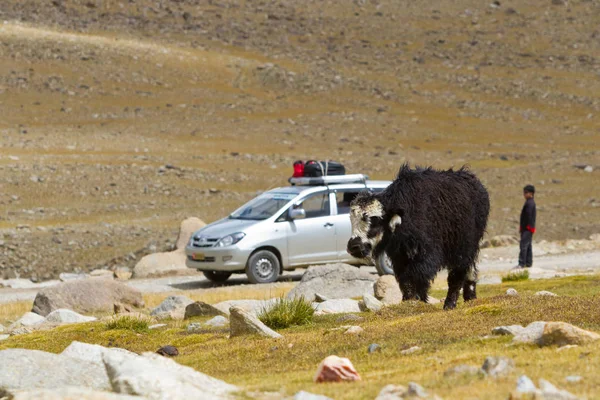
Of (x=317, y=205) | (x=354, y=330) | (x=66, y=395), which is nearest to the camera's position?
(x=66, y=395)

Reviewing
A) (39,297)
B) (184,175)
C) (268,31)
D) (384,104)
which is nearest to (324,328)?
(39,297)

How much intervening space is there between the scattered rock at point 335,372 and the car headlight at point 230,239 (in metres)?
16.1

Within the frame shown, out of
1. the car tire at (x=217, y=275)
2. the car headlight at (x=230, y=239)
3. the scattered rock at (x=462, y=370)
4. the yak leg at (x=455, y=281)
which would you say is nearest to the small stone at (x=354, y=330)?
the yak leg at (x=455, y=281)

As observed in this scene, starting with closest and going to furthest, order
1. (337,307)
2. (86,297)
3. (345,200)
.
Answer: (337,307) → (86,297) → (345,200)

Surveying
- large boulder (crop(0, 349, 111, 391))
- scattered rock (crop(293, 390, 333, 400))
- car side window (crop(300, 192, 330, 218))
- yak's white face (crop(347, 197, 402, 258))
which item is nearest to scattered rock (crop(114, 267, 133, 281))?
car side window (crop(300, 192, 330, 218))

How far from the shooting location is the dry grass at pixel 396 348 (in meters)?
8.20

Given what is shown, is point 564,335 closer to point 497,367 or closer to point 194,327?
point 497,367

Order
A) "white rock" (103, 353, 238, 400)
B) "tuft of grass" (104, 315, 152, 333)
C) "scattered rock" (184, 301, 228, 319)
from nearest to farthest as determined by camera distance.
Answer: "white rock" (103, 353, 238, 400), "tuft of grass" (104, 315, 152, 333), "scattered rock" (184, 301, 228, 319)

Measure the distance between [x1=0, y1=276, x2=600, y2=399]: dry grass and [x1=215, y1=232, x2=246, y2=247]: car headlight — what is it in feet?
29.9

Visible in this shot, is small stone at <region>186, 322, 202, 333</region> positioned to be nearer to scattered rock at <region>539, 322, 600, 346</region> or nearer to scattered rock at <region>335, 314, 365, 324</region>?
scattered rock at <region>335, 314, 365, 324</region>

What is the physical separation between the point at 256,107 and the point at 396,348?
61880 mm

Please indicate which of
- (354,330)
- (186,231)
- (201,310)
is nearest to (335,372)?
(354,330)

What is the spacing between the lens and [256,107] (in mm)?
71750

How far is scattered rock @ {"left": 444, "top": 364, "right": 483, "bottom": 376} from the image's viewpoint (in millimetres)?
8259
